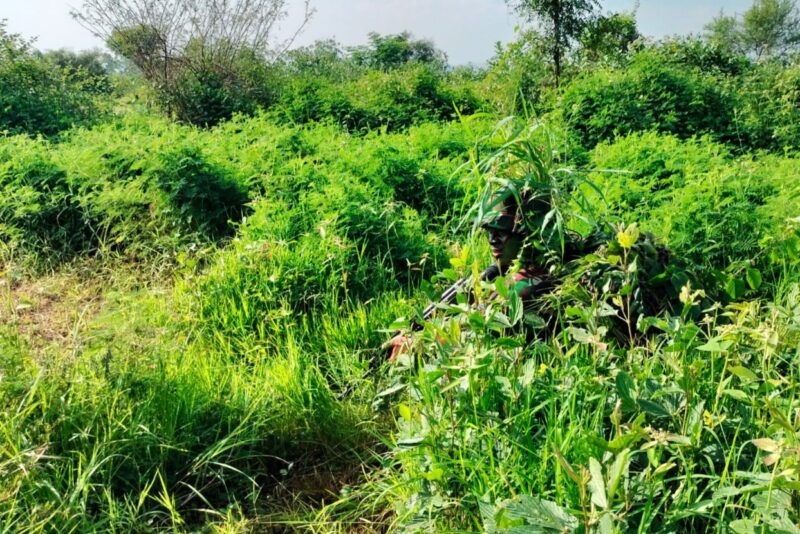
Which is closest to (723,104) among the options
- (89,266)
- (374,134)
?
(374,134)

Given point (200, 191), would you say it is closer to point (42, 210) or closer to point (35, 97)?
point (42, 210)

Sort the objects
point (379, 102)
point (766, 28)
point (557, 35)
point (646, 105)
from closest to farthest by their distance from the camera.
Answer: point (646, 105), point (379, 102), point (557, 35), point (766, 28)

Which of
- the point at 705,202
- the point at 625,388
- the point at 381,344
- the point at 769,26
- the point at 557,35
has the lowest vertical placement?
the point at 381,344

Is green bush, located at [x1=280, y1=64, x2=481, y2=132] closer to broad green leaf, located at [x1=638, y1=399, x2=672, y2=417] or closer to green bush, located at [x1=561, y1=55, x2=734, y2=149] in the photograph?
green bush, located at [x1=561, y1=55, x2=734, y2=149]

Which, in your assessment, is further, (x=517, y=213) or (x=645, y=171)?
(x=645, y=171)

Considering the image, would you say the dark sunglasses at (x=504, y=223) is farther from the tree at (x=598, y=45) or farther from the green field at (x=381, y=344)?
the tree at (x=598, y=45)

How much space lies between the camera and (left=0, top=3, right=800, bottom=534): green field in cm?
158

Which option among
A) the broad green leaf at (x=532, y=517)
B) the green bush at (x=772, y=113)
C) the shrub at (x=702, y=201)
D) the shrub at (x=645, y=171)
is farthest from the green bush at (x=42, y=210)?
the green bush at (x=772, y=113)

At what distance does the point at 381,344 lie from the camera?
3.05 meters

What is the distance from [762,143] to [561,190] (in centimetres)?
626

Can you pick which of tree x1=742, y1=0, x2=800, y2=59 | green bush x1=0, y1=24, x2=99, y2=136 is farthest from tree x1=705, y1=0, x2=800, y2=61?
green bush x1=0, y1=24, x2=99, y2=136

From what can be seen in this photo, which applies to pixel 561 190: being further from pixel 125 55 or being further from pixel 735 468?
pixel 125 55

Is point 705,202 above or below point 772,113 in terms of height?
below

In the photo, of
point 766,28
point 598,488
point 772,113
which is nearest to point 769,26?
point 766,28
